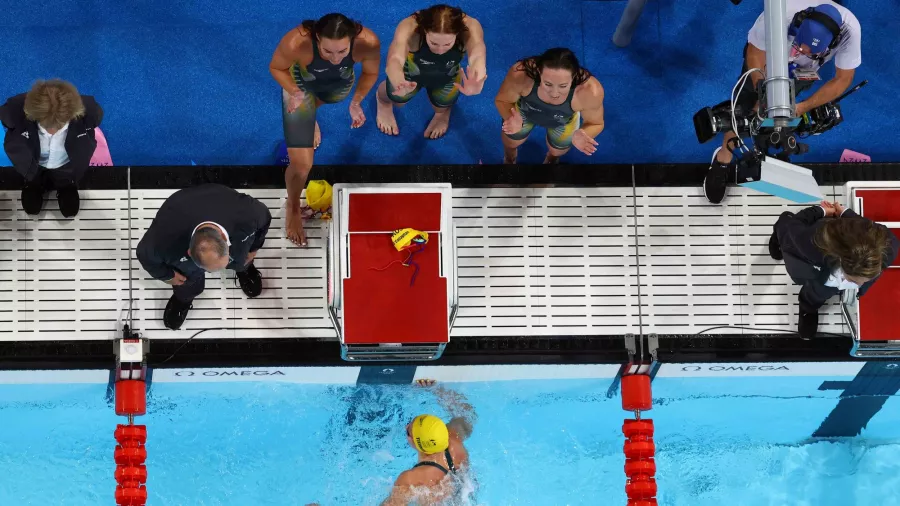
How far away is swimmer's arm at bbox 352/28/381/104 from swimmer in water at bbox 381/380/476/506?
199 cm

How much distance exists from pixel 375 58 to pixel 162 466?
10.9ft

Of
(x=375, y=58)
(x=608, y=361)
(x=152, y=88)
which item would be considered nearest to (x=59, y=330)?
(x=152, y=88)

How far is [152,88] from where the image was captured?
589 centimetres

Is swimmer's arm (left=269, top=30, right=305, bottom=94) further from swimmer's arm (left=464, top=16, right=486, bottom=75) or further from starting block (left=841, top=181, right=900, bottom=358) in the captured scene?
starting block (left=841, top=181, right=900, bottom=358)

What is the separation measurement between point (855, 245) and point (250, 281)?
3379mm

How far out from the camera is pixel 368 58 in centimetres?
477

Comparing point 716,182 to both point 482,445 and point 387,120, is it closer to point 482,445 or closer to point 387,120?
point 387,120

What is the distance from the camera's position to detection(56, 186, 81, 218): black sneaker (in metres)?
A: 5.06

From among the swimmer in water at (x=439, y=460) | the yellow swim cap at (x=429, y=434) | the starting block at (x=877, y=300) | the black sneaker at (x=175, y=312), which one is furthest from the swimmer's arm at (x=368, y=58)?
the starting block at (x=877, y=300)

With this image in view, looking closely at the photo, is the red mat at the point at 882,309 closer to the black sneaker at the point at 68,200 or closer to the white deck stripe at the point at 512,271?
the white deck stripe at the point at 512,271

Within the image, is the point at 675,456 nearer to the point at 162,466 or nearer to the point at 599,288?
the point at 599,288

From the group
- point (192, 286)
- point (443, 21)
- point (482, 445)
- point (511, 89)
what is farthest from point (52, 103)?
point (482, 445)

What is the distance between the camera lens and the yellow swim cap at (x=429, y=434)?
17.7ft

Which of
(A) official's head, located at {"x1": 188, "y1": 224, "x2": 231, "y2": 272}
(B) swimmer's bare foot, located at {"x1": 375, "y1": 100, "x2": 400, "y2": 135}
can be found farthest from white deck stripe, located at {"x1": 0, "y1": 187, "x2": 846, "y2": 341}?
(A) official's head, located at {"x1": 188, "y1": 224, "x2": 231, "y2": 272}
